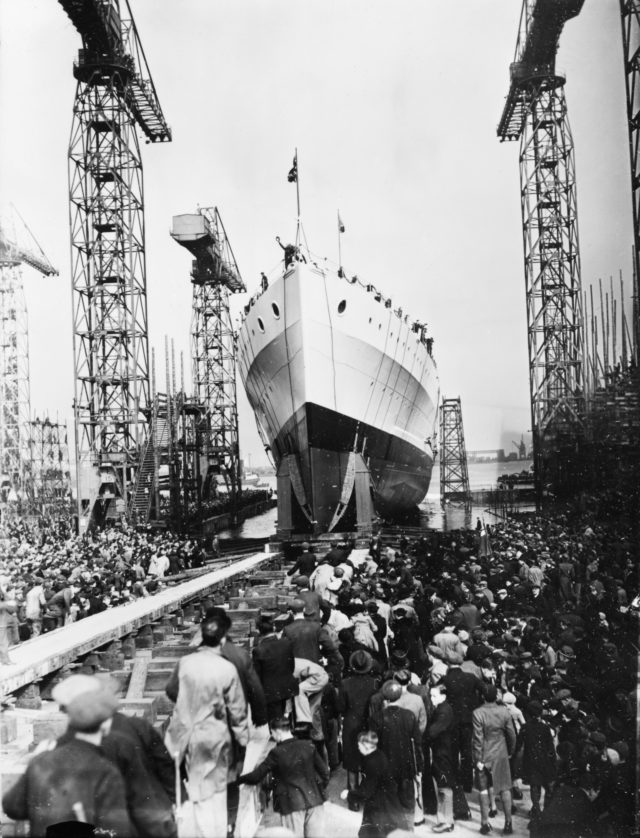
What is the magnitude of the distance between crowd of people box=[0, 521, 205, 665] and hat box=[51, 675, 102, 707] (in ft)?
17.0

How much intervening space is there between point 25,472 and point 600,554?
4089 centimetres

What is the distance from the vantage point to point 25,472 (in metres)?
44.1

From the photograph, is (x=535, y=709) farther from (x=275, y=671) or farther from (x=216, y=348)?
(x=216, y=348)

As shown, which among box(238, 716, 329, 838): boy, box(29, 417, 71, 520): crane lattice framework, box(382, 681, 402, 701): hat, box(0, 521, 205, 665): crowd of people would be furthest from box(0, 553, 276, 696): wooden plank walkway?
box(29, 417, 71, 520): crane lattice framework

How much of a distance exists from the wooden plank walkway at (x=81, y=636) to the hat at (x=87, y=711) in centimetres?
493

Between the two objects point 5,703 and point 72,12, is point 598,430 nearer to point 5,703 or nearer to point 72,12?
point 5,703

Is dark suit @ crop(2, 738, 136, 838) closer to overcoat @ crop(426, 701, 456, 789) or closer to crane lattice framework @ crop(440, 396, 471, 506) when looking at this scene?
overcoat @ crop(426, 701, 456, 789)

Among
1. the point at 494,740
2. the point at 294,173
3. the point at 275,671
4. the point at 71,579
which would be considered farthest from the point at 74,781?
the point at 294,173

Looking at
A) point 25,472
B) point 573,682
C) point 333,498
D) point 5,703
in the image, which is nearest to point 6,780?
point 5,703

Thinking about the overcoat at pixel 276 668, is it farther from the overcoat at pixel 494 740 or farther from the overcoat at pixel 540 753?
the overcoat at pixel 540 753

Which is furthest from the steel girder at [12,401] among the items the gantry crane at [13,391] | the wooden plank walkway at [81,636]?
the wooden plank walkway at [81,636]

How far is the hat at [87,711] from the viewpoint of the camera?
289 centimetres

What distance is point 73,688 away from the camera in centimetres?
293

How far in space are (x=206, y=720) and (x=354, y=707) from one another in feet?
4.89
